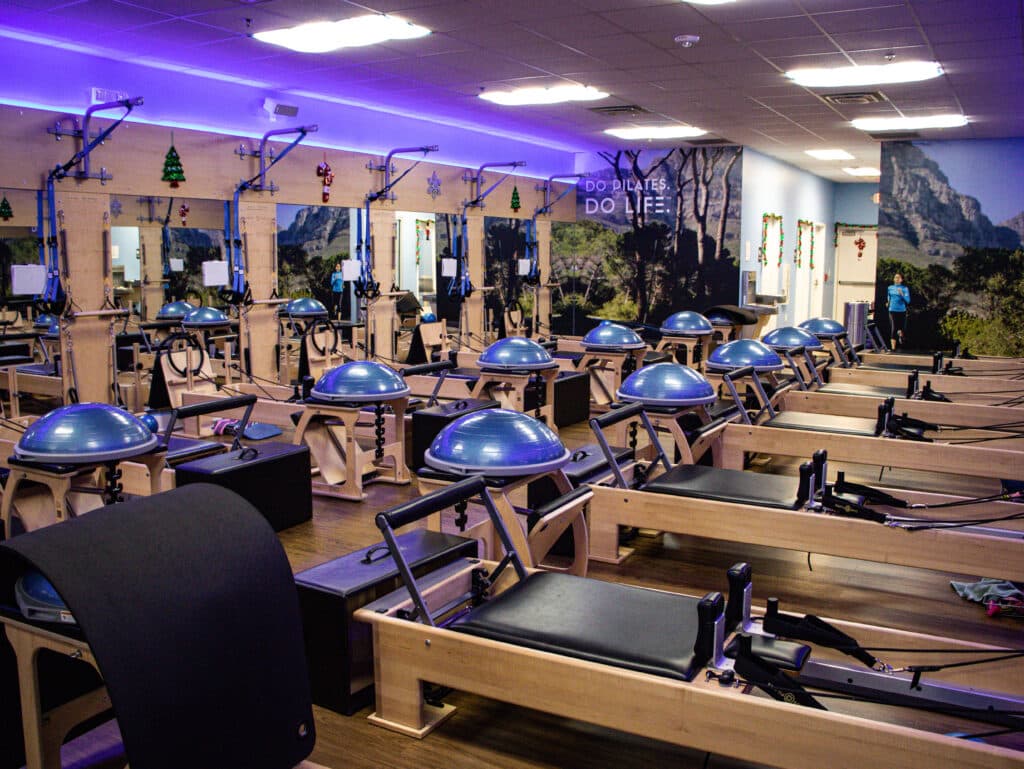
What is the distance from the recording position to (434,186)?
36.0 ft

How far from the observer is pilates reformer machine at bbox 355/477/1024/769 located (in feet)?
6.84

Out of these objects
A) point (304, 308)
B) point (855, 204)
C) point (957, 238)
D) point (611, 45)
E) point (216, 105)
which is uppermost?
point (611, 45)

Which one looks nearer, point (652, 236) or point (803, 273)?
point (652, 236)

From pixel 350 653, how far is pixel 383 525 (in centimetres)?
61

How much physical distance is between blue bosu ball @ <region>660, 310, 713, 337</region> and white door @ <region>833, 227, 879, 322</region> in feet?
→ 34.2

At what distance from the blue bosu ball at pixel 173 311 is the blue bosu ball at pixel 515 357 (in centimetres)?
370

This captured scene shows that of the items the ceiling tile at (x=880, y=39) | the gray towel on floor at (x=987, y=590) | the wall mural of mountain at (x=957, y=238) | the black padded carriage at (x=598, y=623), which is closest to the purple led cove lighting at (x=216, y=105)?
the wall mural of mountain at (x=957, y=238)

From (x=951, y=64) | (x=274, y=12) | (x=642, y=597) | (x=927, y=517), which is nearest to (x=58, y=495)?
(x=642, y=597)

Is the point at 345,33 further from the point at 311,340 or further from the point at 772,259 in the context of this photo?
the point at 772,259

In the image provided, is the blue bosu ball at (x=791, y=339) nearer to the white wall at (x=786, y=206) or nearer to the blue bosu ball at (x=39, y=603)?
the white wall at (x=786, y=206)

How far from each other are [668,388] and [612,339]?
3327 mm

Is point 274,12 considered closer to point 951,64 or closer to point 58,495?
point 58,495

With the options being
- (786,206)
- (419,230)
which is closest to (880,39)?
(419,230)

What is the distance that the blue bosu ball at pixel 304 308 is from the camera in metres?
9.09
